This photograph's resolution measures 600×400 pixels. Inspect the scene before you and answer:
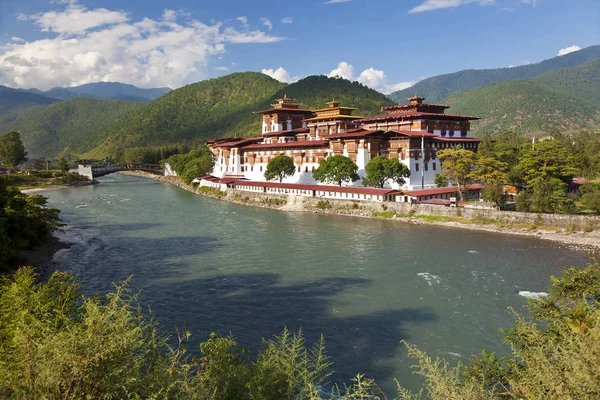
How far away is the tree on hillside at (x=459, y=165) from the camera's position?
52062 mm

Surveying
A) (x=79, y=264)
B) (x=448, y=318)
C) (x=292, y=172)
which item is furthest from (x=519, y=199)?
(x=79, y=264)

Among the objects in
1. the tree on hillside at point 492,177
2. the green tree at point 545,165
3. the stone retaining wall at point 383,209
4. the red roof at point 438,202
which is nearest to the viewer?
the stone retaining wall at point 383,209

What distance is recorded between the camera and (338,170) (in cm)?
5659

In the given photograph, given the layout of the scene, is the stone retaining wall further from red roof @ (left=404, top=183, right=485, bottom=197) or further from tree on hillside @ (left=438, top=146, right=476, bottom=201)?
tree on hillside @ (left=438, top=146, right=476, bottom=201)

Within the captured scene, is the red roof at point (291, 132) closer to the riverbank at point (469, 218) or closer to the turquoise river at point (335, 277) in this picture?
the riverbank at point (469, 218)

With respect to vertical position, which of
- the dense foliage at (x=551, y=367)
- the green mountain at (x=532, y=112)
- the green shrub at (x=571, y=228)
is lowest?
the green shrub at (x=571, y=228)

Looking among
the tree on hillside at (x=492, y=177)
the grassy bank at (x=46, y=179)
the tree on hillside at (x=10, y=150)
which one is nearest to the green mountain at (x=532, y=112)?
the tree on hillside at (x=492, y=177)

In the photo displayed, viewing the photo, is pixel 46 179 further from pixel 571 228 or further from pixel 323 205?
pixel 571 228

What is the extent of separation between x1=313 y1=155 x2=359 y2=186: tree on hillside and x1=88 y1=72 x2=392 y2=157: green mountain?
74382 millimetres

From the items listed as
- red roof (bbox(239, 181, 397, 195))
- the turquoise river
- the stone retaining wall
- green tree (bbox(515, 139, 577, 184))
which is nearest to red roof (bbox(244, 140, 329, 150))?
red roof (bbox(239, 181, 397, 195))

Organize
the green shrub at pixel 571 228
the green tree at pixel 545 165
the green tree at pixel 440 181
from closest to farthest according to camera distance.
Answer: the green shrub at pixel 571 228
the green tree at pixel 545 165
the green tree at pixel 440 181

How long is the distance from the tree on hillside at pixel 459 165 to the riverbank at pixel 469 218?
30.1 ft

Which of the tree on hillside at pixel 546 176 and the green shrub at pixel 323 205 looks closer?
the tree on hillside at pixel 546 176

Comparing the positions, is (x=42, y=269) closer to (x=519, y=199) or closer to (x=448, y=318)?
(x=448, y=318)
